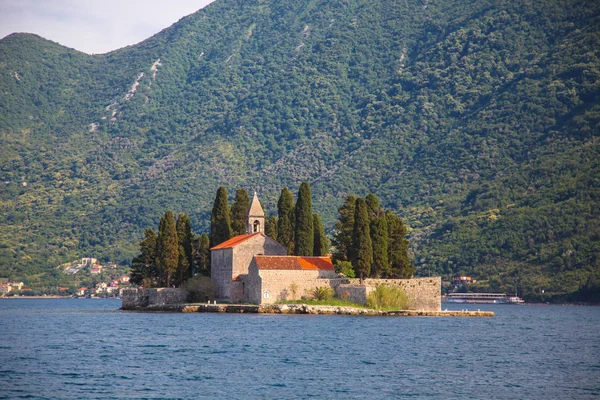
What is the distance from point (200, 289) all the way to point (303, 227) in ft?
31.1

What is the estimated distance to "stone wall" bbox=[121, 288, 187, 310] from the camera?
79.0 meters

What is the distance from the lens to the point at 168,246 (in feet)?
261

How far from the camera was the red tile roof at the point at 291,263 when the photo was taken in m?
71.1

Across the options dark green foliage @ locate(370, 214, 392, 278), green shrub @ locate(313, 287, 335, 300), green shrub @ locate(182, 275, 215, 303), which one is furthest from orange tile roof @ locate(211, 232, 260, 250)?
dark green foliage @ locate(370, 214, 392, 278)

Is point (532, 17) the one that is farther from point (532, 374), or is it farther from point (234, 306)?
point (532, 374)

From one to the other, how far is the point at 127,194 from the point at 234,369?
144643 millimetres

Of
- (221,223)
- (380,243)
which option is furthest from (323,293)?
(221,223)

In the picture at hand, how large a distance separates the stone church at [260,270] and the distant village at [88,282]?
Answer: 278ft

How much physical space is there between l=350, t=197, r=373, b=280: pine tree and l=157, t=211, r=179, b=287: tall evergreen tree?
16426 millimetres

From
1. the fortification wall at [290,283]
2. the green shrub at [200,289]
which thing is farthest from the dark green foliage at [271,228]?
the fortification wall at [290,283]

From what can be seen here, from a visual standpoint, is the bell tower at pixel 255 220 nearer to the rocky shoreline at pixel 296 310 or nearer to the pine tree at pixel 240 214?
the pine tree at pixel 240 214

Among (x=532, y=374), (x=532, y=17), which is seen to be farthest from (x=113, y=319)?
(x=532, y=17)

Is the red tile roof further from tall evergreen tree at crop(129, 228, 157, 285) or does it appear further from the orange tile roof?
tall evergreen tree at crop(129, 228, 157, 285)

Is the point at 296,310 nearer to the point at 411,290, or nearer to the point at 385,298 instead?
the point at 385,298
